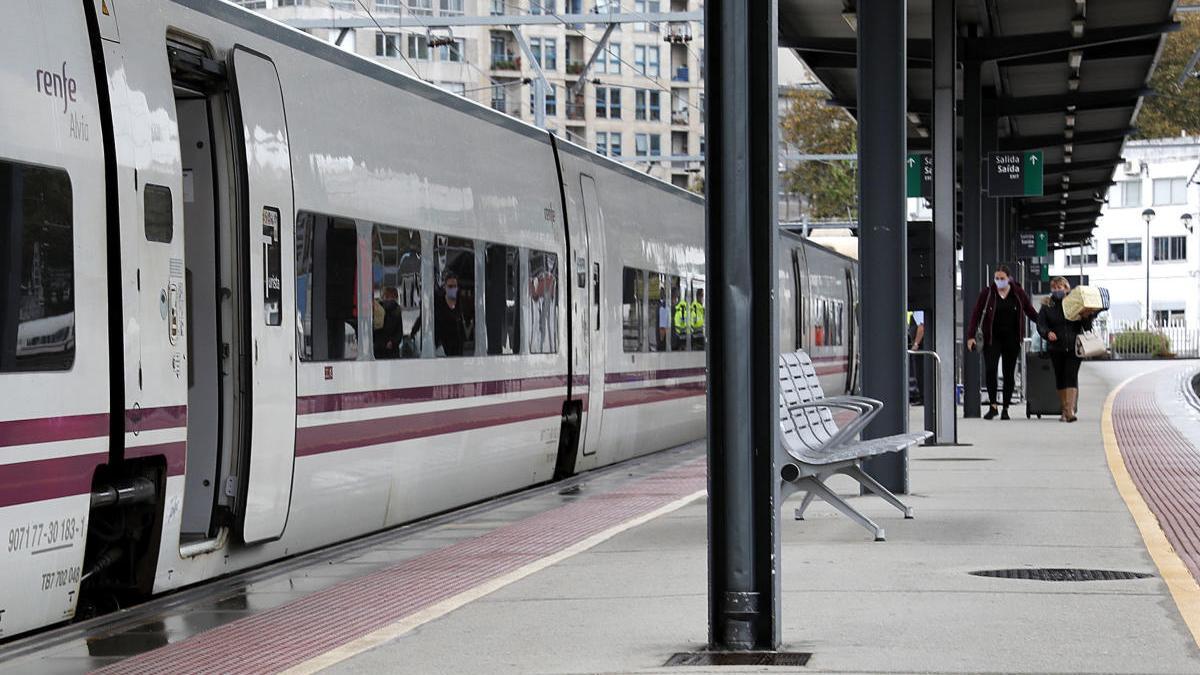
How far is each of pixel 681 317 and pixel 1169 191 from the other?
9182 cm

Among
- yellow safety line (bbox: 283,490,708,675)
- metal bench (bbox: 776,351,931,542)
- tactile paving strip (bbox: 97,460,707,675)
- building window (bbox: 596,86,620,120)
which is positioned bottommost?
tactile paving strip (bbox: 97,460,707,675)

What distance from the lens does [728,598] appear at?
24.2 ft

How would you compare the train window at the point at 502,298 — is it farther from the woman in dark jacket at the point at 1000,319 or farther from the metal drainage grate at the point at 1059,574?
the woman in dark jacket at the point at 1000,319

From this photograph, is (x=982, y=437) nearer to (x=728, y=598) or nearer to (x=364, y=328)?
(x=364, y=328)

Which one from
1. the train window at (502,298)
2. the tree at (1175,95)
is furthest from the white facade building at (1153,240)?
the train window at (502,298)

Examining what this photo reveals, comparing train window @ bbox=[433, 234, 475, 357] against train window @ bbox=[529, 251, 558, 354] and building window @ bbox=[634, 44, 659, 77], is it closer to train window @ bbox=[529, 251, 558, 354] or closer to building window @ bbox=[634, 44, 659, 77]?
train window @ bbox=[529, 251, 558, 354]

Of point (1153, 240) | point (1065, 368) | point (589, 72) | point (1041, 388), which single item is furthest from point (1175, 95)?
point (1065, 368)

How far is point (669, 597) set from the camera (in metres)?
8.82

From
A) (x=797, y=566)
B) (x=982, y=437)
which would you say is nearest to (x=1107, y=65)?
(x=982, y=437)

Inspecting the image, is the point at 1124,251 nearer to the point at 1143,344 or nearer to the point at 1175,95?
the point at 1143,344

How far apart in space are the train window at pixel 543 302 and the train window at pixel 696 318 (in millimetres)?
6592

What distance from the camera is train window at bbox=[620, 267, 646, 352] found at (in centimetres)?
1928

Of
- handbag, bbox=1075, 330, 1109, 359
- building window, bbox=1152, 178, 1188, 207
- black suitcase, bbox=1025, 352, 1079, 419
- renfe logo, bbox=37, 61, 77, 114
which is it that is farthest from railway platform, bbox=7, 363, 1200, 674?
building window, bbox=1152, 178, 1188, 207

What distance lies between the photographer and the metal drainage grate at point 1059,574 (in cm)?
915
